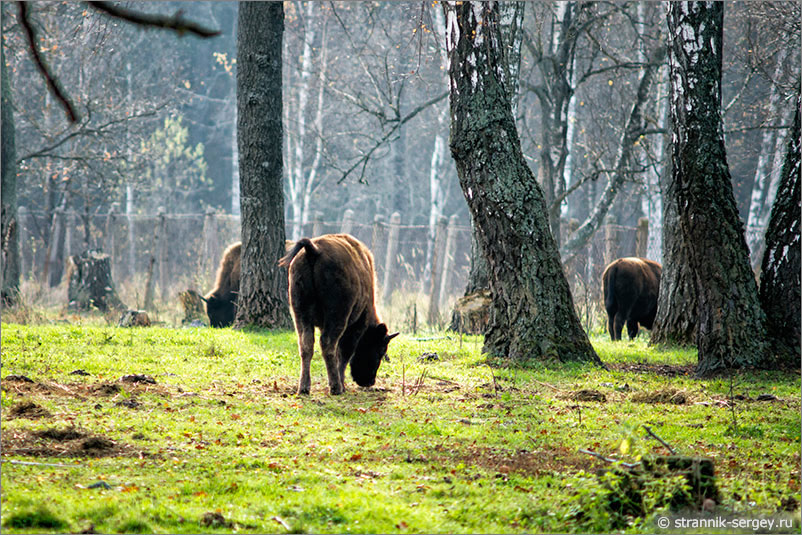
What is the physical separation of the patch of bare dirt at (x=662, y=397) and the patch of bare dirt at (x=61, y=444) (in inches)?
179

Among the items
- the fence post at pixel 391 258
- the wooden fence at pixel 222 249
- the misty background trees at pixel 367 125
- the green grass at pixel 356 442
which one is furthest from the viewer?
the fence post at pixel 391 258

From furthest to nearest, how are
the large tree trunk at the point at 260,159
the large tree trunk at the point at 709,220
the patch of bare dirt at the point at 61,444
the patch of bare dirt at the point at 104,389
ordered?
1. the large tree trunk at the point at 260,159
2. the large tree trunk at the point at 709,220
3. the patch of bare dirt at the point at 104,389
4. the patch of bare dirt at the point at 61,444

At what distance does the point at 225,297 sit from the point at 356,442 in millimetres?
9974

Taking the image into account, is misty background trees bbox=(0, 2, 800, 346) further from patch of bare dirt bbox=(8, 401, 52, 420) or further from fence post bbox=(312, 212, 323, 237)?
patch of bare dirt bbox=(8, 401, 52, 420)

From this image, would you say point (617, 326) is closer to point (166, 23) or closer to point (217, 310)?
point (217, 310)

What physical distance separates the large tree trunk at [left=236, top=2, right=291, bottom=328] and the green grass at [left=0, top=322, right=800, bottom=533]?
9.85 ft

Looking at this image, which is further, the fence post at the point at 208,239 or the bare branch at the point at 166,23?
Answer: the fence post at the point at 208,239

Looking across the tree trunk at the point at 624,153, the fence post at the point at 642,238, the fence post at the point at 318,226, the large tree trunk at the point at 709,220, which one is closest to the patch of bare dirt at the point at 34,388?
the large tree trunk at the point at 709,220

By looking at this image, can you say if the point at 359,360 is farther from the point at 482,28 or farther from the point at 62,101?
the point at 62,101

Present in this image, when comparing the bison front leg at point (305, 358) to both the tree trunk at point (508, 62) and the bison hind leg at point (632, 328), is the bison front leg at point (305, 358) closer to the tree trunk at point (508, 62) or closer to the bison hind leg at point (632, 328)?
the tree trunk at point (508, 62)

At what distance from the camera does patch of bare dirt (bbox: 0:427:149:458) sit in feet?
16.4

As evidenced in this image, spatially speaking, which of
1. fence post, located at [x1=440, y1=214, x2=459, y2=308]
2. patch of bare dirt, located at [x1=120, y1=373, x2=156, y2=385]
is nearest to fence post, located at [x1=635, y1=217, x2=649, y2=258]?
fence post, located at [x1=440, y1=214, x2=459, y2=308]

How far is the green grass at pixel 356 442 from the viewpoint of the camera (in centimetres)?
407

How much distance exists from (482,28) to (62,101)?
8.07 m
